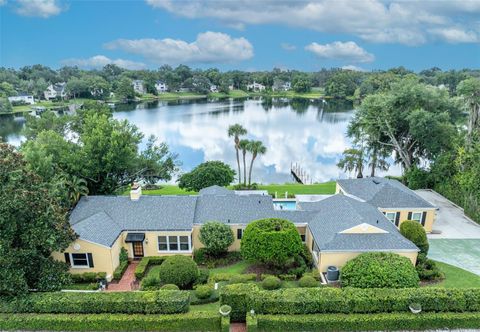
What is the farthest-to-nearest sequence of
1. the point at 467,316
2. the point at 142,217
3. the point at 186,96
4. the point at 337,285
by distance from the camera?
the point at 186,96 → the point at 142,217 → the point at 337,285 → the point at 467,316

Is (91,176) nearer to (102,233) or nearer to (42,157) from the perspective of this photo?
(42,157)

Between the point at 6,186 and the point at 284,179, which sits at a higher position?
the point at 6,186

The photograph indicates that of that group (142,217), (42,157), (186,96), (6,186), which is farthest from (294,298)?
(186,96)

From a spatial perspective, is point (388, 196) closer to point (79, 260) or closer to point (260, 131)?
point (79, 260)

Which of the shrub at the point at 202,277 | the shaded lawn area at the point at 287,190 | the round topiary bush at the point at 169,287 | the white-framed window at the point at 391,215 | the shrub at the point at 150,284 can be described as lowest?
the shaded lawn area at the point at 287,190

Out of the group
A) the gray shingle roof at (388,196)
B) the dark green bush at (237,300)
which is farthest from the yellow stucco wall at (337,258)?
the gray shingle roof at (388,196)

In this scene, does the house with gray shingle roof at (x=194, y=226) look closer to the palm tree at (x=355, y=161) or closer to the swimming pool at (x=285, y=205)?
the swimming pool at (x=285, y=205)
